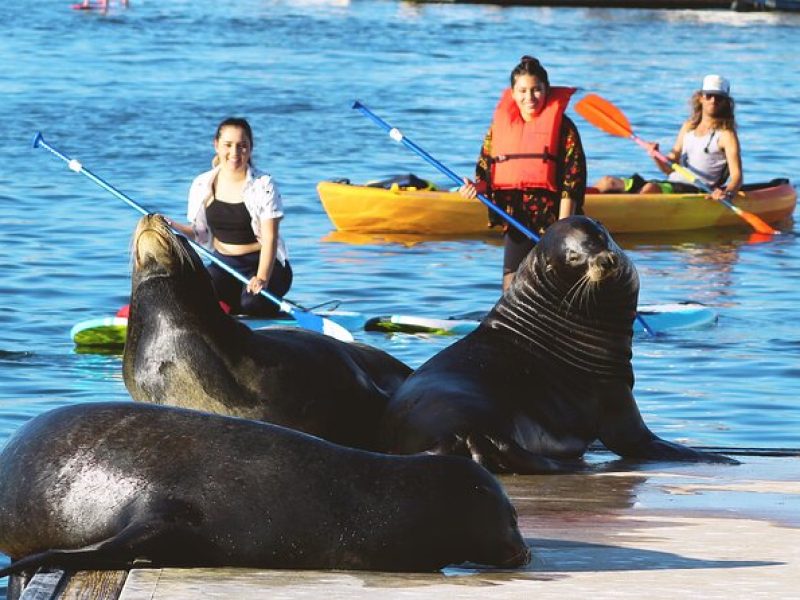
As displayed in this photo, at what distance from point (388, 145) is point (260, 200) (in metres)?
15.5

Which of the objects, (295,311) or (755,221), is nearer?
(295,311)

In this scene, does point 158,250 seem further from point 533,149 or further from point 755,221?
point 755,221

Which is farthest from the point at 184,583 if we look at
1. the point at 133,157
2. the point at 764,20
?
the point at 764,20

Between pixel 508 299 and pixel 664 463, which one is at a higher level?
pixel 508 299

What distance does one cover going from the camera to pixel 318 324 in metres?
11.2

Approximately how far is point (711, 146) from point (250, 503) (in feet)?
40.6

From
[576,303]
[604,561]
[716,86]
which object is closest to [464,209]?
[716,86]

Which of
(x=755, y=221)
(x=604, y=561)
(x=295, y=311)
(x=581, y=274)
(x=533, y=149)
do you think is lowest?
(x=755, y=221)

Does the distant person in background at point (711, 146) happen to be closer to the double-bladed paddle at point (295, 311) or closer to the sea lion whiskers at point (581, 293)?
the double-bladed paddle at point (295, 311)

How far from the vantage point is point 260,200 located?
32.4 feet

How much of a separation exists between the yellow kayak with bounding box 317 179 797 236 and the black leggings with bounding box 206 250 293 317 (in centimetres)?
692

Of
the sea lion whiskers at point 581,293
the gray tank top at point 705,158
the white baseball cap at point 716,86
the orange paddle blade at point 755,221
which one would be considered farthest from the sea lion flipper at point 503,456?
the orange paddle blade at point 755,221

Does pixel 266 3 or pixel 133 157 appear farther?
pixel 266 3

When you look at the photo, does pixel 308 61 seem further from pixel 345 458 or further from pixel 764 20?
pixel 345 458
